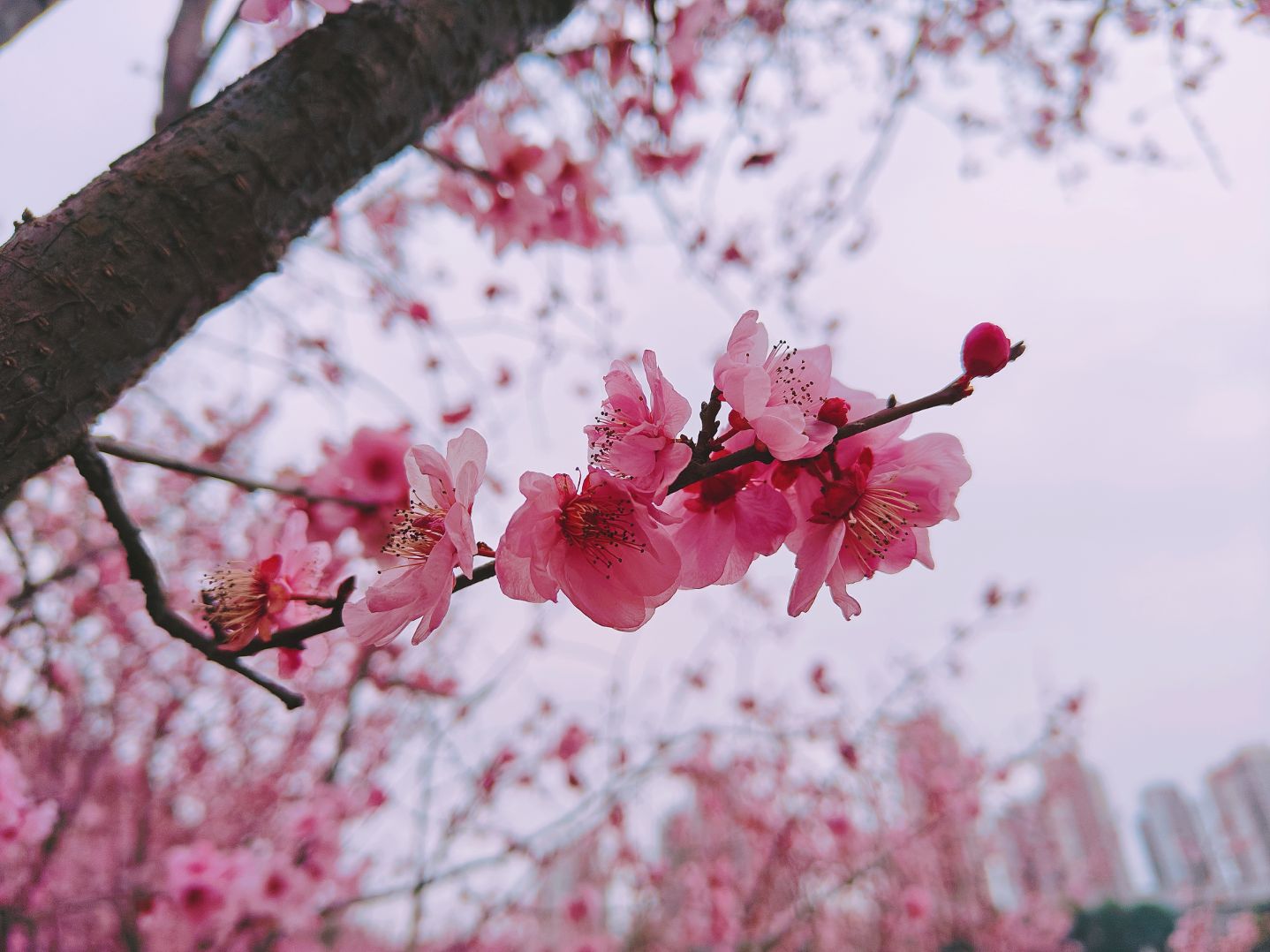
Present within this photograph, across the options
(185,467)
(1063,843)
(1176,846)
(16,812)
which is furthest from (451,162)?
(1176,846)

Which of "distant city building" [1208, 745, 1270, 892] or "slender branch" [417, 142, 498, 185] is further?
"distant city building" [1208, 745, 1270, 892]

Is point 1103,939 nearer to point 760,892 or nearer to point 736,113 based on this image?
point 760,892

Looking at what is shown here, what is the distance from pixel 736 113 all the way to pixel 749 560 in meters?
2.63

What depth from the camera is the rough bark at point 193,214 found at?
2.52 ft

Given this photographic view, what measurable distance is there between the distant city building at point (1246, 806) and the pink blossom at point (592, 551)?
9147 millimetres

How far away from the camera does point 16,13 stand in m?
1.15

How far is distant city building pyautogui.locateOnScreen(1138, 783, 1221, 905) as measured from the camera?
22.7ft

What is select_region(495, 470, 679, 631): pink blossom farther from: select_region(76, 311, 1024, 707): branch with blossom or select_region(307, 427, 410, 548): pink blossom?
select_region(307, 427, 410, 548): pink blossom

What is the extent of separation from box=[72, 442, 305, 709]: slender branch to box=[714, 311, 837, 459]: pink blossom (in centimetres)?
65

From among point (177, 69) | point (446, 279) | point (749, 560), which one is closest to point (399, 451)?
point (177, 69)

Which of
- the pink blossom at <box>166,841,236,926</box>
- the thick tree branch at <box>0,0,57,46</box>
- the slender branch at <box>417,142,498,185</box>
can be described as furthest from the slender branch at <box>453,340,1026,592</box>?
the pink blossom at <box>166,841,236,926</box>

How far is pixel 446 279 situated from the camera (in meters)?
5.62

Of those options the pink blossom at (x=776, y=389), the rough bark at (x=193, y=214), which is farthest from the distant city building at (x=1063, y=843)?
the rough bark at (x=193, y=214)

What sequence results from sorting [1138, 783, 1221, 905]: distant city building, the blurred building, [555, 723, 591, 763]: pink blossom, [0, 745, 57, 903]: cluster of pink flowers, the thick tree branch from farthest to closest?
[1138, 783, 1221, 905]: distant city building, the blurred building, [555, 723, 591, 763]: pink blossom, [0, 745, 57, 903]: cluster of pink flowers, the thick tree branch
